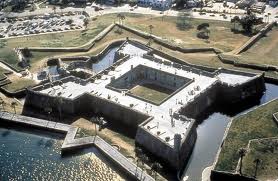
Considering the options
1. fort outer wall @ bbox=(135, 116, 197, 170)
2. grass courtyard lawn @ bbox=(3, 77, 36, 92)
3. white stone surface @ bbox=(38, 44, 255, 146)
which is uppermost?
white stone surface @ bbox=(38, 44, 255, 146)

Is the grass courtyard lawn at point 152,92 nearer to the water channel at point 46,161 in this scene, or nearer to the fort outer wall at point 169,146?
Result: the fort outer wall at point 169,146

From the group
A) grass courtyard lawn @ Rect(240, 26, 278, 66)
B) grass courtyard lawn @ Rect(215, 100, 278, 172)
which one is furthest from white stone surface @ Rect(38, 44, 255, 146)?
grass courtyard lawn @ Rect(240, 26, 278, 66)

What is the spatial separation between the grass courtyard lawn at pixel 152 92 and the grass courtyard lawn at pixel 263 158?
36.4 meters

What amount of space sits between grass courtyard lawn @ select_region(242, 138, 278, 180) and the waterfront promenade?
2236 cm

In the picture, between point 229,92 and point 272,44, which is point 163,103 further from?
point 272,44

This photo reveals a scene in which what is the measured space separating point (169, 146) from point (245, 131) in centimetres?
2282

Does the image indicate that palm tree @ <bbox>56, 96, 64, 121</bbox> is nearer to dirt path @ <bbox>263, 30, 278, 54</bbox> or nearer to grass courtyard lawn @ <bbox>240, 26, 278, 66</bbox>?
grass courtyard lawn @ <bbox>240, 26, 278, 66</bbox>

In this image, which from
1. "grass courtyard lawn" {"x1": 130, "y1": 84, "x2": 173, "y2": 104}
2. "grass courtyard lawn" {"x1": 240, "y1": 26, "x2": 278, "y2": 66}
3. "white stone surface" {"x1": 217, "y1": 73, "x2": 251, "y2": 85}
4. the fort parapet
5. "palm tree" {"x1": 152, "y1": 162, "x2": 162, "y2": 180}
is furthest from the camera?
"grass courtyard lawn" {"x1": 240, "y1": 26, "x2": 278, "y2": 66}

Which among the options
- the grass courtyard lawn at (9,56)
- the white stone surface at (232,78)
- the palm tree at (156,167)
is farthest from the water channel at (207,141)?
the grass courtyard lawn at (9,56)

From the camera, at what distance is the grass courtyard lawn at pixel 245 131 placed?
109562mm

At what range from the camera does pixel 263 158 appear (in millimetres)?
107688

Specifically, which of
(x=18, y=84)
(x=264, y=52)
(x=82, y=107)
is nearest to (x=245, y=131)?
(x=82, y=107)

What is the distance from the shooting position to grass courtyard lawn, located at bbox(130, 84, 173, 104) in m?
142

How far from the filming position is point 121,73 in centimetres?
15012
